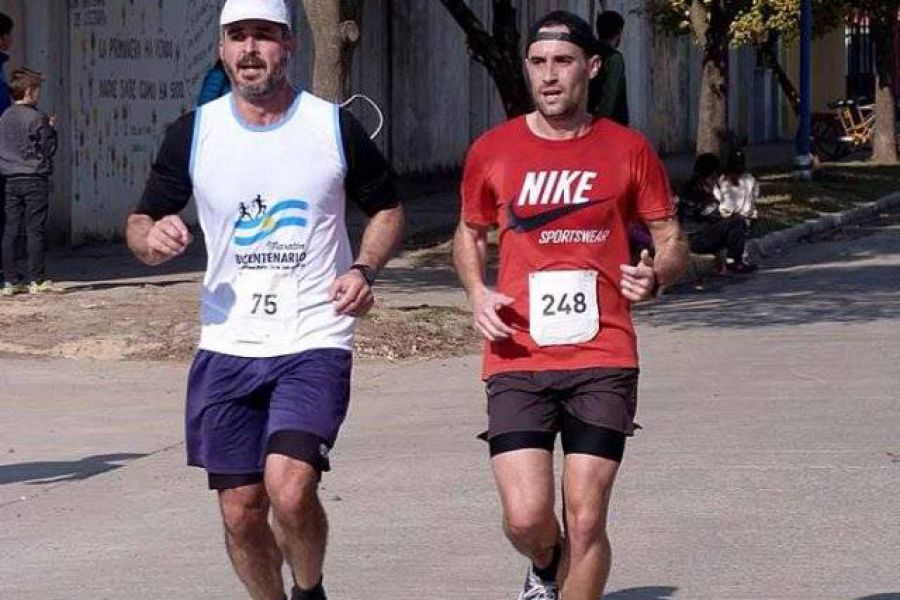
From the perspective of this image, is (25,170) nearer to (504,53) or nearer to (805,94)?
(504,53)

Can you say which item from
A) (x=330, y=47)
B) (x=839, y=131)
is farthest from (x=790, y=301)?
(x=839, y=131)

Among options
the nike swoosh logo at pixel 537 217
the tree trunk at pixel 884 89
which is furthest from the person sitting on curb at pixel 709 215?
the tree trunk at pixel 884 89

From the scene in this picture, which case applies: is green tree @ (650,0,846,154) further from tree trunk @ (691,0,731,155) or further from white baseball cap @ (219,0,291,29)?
→ white baseball cap @ (219,0,291,29)

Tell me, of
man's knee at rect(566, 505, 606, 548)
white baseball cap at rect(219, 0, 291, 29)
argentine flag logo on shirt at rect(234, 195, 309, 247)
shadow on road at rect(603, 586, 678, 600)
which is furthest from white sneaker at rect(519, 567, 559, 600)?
white baseball cap at rect(219, 0, 291, 29)

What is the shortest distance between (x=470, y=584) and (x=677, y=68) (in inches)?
1486

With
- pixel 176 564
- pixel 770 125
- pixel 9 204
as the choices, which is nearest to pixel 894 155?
pixel 770 125

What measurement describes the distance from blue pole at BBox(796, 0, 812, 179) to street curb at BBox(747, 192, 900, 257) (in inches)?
54.6

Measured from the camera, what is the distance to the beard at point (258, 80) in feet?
20.1

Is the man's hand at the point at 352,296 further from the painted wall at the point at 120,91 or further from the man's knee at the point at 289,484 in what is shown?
the painted wall at the point at 120,91

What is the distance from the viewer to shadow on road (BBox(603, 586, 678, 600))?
7.23m

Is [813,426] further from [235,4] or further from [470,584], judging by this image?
[235,4]

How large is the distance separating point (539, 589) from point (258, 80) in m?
1.70

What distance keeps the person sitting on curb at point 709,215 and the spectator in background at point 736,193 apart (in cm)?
3

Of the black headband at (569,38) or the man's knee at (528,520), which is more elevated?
the black headband at (569,38)
